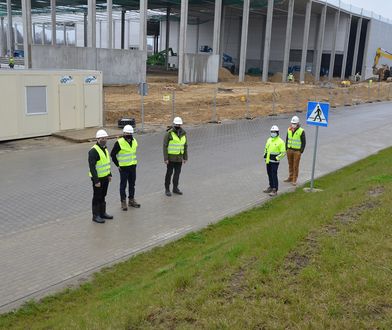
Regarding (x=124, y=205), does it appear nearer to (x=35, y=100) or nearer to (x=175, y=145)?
(x=175, y=145)

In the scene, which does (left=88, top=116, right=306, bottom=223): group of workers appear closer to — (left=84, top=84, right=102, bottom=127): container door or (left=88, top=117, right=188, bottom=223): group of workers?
(left=88, top=117, right=188, bottom=223): group of workers

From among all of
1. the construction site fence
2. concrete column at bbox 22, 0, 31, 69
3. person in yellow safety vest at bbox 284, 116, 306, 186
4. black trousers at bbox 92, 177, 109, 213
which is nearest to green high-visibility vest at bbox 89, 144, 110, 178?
black trousers at bbox 92, 177, 109, 213

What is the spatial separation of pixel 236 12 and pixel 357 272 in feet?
225

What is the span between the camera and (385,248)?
5.85m

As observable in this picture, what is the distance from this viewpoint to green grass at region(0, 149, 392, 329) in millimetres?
4602

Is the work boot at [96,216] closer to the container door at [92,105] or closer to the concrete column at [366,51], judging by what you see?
the container door at [92,105]

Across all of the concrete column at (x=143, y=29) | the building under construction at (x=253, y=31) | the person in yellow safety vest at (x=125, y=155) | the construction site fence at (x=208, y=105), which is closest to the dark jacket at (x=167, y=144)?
the person in yellow safety vest at (x=125, y=155)

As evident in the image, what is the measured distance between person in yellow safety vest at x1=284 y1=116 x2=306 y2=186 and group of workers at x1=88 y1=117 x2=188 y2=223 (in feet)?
10.3

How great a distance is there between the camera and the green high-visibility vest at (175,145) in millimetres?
11766

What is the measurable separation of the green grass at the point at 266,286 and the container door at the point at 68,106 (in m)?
12.7

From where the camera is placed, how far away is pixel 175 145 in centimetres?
1179

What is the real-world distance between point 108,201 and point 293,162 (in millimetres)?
5266

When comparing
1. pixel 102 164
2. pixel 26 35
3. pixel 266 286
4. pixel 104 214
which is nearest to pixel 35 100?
pixel 104 214

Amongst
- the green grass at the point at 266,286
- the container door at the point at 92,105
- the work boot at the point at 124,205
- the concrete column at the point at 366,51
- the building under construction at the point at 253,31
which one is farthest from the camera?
the concrete column at the point at 366,51
